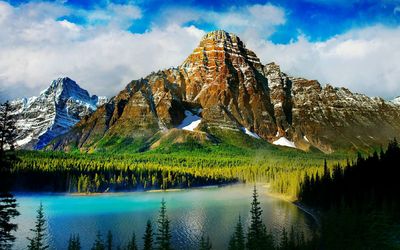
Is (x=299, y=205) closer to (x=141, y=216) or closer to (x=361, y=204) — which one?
(x=361, y=204)

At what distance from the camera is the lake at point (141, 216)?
288 ft

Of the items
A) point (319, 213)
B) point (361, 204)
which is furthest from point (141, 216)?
point (361, 204)

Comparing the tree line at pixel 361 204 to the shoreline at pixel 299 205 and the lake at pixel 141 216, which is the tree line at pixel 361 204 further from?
the lake at pixel 141 216

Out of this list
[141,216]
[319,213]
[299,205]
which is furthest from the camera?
[299,205]

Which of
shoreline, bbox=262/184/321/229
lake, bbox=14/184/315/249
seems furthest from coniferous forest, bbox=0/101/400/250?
lake, bbox=14/184/315/249

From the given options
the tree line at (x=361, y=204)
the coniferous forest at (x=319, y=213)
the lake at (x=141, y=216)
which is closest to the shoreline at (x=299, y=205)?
the coniferous forest at (x=319, y=213)

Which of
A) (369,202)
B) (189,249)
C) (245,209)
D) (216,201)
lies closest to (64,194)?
(216,201)

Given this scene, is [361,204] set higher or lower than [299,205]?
higher

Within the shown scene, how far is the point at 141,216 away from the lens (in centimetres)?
11694

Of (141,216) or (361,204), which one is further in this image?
(141,216)

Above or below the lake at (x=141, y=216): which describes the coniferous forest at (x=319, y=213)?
above

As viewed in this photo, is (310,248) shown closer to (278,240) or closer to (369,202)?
(278,240)

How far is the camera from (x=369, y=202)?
295 ft

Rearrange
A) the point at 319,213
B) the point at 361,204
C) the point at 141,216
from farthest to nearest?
1. the point at 141,216
2. the point at 319,213
3. the point at 361,204
